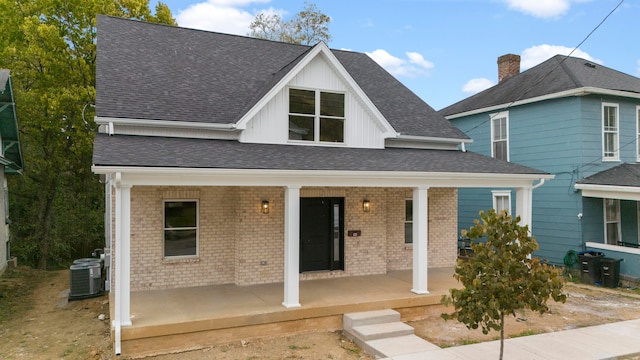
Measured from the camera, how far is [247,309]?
8500mm

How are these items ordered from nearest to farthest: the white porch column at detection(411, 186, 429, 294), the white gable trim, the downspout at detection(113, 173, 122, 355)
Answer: the downspout at detection(113, 173, 122, 355) → the white porch column at detection(411, 186, 429, 294) → the white gable trim

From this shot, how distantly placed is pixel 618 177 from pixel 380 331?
32.5 ft

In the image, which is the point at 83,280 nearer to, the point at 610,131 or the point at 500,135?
the point at 500,135

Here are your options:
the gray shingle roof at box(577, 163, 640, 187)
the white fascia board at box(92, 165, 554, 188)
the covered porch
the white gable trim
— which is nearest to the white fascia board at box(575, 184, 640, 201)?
the covered porch

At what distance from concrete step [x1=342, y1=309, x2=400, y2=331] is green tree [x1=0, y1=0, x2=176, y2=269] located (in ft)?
→ 44.3

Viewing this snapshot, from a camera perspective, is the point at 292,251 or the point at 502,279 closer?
the point at 502,279

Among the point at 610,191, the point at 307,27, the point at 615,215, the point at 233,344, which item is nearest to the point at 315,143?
the point at 233,344

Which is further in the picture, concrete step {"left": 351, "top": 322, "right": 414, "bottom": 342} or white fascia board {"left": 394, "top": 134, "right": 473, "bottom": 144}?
white fascia board {"left": 394, "top": 134, "right": 473, "bottom": 144}

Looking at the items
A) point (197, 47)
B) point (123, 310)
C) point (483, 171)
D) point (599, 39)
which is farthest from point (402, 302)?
point (599, 39)

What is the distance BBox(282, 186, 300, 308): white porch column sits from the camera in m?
8.73

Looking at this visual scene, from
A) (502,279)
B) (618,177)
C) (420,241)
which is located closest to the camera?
(502,279)

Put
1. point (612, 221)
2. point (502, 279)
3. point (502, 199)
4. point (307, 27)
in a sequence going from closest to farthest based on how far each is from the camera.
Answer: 1. point (502, 279)
2. point (612, 221)
3. point (502, 199)
4. point (307, 27)

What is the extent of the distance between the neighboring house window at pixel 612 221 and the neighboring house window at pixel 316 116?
928cm

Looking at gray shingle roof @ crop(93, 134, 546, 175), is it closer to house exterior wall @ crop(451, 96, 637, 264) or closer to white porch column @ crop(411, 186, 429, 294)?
white porch column @ crop(411, 186, 429, 294)
